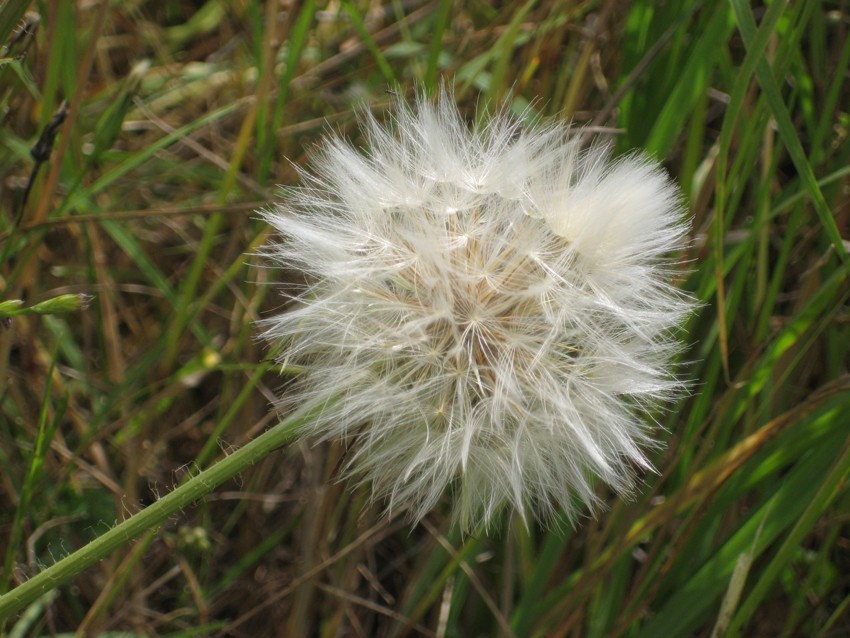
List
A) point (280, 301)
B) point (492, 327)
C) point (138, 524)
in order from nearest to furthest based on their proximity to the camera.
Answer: point (138, 524), point (492, 327), point (280, 301)

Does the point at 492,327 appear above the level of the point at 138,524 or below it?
below

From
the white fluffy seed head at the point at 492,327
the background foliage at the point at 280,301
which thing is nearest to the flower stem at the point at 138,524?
the white fluffy seed head at the point at 492,327

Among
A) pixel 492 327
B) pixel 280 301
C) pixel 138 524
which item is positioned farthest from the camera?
pixel 280 301

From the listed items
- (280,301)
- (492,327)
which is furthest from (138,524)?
(280,301)

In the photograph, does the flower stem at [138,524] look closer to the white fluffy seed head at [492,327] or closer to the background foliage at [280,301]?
the white fluffy seed head at [492,327]

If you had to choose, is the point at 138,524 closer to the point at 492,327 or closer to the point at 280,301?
the point at 492,327

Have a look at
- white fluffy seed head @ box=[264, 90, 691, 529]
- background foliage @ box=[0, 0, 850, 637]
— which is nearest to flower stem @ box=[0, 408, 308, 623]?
white fluffy seed head @ box=[264, 90, 691, 529]
